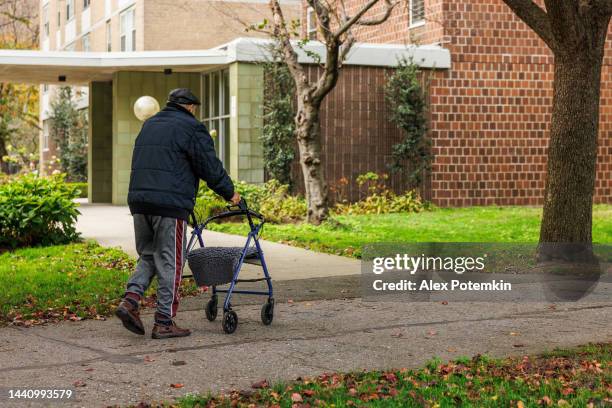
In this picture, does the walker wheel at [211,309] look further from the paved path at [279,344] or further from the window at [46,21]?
the window at [46,21]

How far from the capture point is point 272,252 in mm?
14773

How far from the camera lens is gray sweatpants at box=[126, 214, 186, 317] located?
7949 mm

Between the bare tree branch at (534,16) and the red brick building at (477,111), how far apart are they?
460 inches

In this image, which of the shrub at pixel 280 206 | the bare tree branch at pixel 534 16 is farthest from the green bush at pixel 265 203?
the bare tree branch at pixel 534 16

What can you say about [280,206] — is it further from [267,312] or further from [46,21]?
[46,21]

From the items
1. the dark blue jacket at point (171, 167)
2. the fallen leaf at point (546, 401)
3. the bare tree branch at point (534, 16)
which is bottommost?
the fallen leaf at point (546, 401)

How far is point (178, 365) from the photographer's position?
275 inches

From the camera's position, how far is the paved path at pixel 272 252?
12398mm

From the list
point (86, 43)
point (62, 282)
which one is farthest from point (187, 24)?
point (62, 282)

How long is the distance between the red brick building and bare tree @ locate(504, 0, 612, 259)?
12.0m

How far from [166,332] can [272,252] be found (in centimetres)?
683

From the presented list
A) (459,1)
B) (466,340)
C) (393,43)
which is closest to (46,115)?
(393,43)

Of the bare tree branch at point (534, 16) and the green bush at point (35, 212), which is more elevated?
the bare tree branch at point (534, 16)

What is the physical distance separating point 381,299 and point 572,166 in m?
3.38
